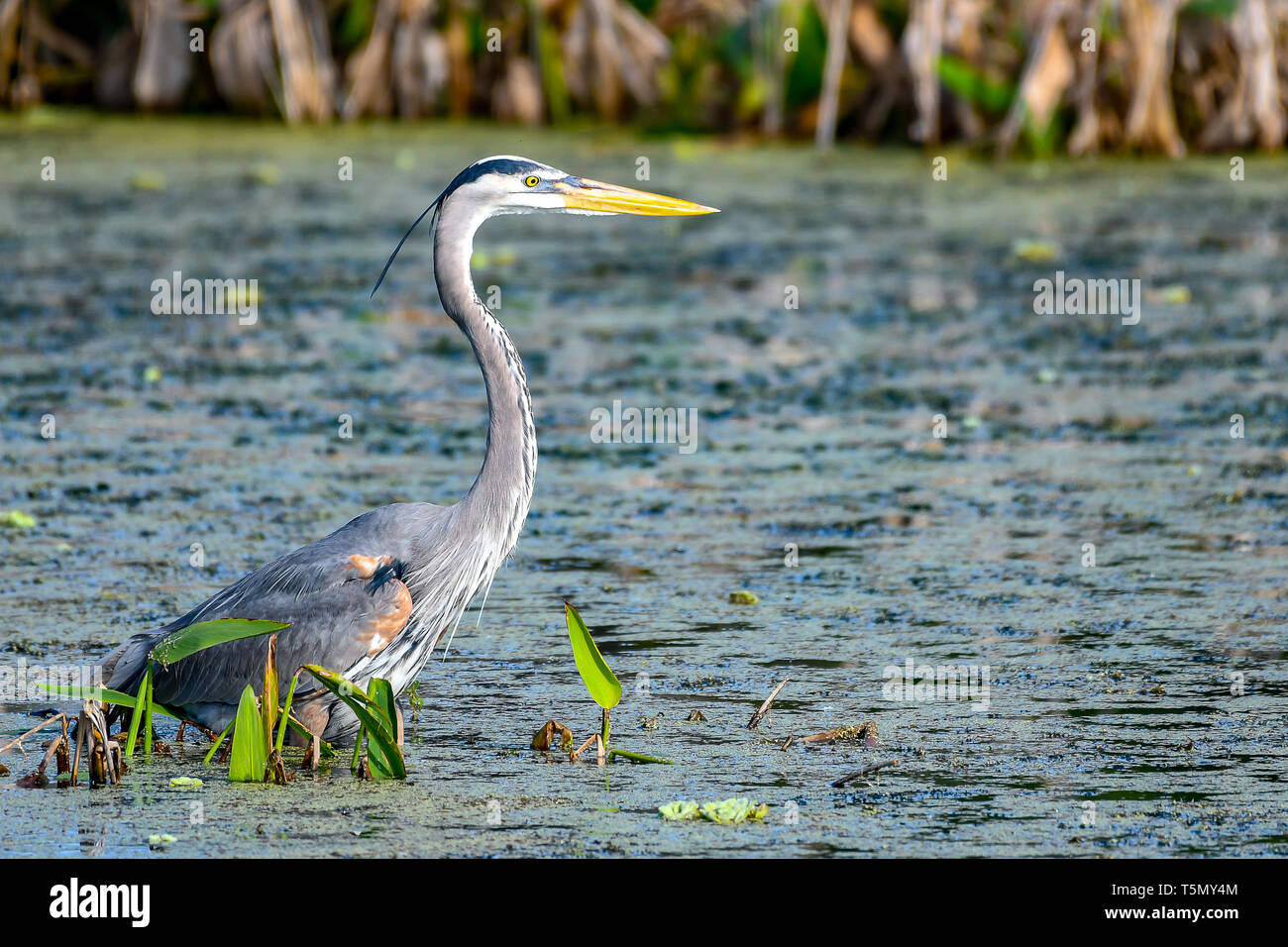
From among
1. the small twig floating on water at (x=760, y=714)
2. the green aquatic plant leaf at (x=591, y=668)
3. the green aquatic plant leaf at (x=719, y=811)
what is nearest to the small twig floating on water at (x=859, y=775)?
the green aquatic plant leaf at (x=719, y=811)

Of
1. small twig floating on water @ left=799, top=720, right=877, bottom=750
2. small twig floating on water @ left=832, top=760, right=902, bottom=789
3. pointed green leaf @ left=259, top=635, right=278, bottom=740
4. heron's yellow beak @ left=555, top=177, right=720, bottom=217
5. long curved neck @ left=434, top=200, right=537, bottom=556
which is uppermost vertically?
heron's yellow beak @ left=555, top=177, right=720, bottom=217

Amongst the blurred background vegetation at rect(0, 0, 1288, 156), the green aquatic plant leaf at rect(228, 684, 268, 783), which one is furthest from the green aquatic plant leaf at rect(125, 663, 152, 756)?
the blurred background vegetation at rect(0, 0, 1288, 156)

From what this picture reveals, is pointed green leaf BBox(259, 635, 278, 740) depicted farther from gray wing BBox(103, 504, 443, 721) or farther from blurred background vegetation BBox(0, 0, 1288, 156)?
blurred background vegetation BBox(0, 0, 1288, 156)

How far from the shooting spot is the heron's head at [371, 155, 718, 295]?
5.08 metres

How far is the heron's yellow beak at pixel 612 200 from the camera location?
524 cm

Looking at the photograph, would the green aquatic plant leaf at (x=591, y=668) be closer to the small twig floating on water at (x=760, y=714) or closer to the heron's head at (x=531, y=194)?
the small twig floating on water at (x=760, y=714)

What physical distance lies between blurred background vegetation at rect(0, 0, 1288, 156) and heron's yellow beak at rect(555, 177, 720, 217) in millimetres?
8388

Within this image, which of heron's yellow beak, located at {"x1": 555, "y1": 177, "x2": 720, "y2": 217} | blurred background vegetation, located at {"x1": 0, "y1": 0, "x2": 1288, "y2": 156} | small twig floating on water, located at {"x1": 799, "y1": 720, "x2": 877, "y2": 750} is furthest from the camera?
blurred background vegetation, located at {"x1": 0, "y1": 0, "x2": 1288, "y2": 156}

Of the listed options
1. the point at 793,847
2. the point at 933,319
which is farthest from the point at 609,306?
the point at 793,847

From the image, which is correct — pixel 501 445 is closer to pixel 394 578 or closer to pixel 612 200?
pixel 394 578

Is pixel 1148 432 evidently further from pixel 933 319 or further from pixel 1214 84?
pixel 1214 84

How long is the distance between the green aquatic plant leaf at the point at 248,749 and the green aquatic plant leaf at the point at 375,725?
6.7 inches

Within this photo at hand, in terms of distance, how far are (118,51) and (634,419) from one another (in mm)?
9513

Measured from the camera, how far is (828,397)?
8664mm
